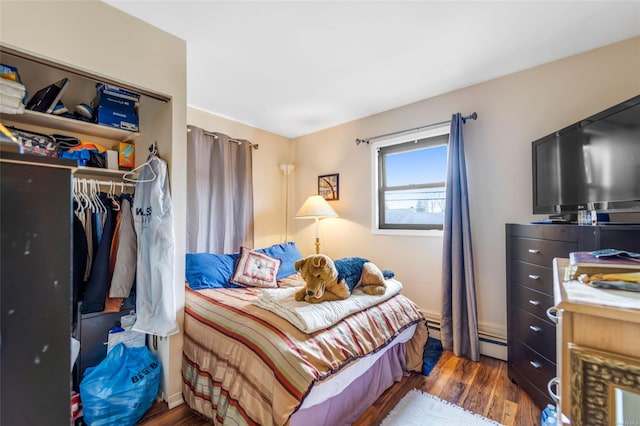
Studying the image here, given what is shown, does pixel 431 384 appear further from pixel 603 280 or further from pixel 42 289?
pixel 42 289

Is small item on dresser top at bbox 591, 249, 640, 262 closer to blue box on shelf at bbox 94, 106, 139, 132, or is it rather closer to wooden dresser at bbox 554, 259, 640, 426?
wooden dresser at bbox 554, 259, 640, 426

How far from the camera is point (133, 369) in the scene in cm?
164

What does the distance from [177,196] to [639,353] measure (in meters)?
2.04

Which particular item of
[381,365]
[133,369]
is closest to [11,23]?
[133,369]

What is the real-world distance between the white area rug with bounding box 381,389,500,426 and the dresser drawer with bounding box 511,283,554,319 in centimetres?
73

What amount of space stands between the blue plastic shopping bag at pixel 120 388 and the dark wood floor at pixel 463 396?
139 mm

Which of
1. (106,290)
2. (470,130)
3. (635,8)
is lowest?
(106,290)

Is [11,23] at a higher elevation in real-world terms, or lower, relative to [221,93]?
lower

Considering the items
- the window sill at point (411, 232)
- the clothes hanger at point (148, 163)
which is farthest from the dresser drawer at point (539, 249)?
the clothes hanger at point (148, 163)

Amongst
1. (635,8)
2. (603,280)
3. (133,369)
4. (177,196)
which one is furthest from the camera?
(177,196)

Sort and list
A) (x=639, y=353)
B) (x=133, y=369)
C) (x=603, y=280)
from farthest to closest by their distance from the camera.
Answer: (x=133, y=369), (x=603, y=280), (x=639, y=353)

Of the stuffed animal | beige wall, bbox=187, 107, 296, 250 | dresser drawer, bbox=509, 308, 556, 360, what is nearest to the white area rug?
dresser drawer, bbox=509, 308, 556, 360

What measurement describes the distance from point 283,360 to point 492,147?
2418mm

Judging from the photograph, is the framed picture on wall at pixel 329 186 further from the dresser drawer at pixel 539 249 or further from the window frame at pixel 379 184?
the dresser drawer at pixel 539 249
